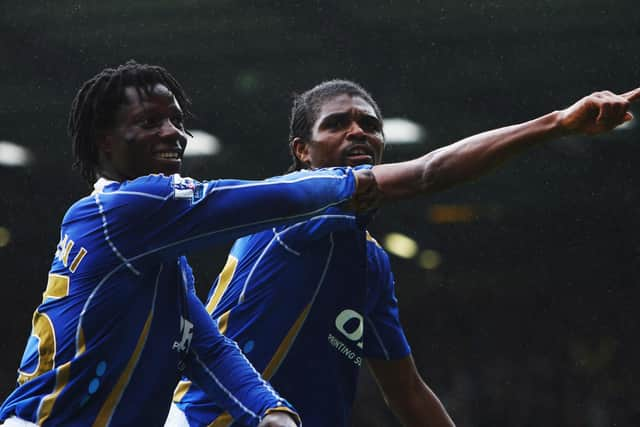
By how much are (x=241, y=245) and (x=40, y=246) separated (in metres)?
3.04

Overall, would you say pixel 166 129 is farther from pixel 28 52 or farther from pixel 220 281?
pixel 28 52

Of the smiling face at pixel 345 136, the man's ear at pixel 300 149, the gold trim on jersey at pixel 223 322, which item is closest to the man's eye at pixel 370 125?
the smiling face at pixel 345 136

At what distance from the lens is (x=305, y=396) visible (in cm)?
184

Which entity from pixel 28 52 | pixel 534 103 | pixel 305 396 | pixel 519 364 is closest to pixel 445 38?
pixel 534 103

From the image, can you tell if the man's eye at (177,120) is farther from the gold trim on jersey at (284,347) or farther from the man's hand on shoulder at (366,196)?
the gold trim on jersey at (284,347)

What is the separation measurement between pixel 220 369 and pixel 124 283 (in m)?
0.29

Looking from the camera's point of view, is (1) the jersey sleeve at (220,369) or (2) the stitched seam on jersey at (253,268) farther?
(2) the stitched seam on jersey at (253,268)

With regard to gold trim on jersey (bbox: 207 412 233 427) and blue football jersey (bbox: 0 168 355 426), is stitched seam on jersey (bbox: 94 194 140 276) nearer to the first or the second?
blue football jersey (bbox: 0 168 355 426)

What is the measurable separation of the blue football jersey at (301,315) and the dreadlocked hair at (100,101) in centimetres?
40

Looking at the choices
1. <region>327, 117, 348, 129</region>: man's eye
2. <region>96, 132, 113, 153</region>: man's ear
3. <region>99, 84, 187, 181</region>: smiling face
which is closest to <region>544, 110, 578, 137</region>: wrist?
<region>99, 84, 187, 181</region>: smiling face

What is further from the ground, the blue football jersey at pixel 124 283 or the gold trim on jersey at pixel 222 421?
the blue football jersey at pixel 124 283

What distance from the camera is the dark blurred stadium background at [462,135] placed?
412 centimetres

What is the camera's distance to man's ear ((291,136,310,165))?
Answer: 2.21 meters

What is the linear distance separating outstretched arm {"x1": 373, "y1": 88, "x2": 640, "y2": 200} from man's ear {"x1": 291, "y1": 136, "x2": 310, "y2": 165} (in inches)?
30.9
